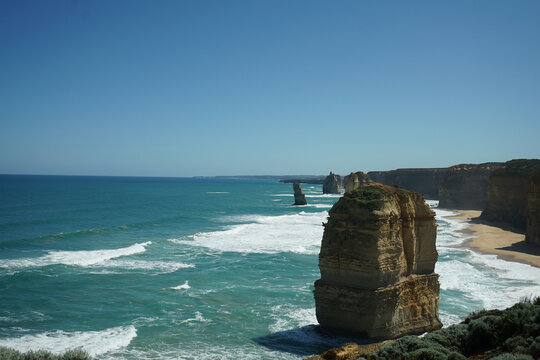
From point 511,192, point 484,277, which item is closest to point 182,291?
point 484,277

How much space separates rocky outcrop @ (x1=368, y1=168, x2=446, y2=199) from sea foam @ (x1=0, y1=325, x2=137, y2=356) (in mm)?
93310

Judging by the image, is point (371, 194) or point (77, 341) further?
point (77, 341)

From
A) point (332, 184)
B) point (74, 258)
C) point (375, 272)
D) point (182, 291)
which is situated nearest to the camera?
point (375, 272)

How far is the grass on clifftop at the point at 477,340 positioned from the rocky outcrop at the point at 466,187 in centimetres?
6202

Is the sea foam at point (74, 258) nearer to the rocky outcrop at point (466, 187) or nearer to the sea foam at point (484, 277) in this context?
the sea foam at point (484, 277)

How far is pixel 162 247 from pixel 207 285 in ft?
38.9

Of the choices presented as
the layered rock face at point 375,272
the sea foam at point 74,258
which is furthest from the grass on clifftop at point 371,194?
the sea foam at point 74,258

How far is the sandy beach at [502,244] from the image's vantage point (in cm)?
2830

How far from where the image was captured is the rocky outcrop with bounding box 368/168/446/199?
3930 inches

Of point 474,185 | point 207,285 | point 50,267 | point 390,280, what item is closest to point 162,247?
point 50,267

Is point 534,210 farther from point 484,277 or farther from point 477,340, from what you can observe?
point 477,340

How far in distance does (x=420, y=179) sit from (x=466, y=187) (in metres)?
37.6

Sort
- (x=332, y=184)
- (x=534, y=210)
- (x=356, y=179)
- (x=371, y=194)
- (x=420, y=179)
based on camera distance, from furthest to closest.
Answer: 1. (x=332, y=184)
2. (x=420, y=179)
3. (x=356, y=179)
4. (x=534, y=210)
5. (x=371, y=194)

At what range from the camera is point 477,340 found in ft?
35.1
